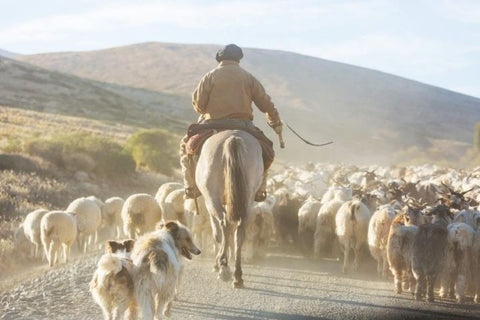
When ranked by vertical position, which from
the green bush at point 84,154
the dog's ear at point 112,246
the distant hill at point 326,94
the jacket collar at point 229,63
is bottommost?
the dog's ear at point 112,246

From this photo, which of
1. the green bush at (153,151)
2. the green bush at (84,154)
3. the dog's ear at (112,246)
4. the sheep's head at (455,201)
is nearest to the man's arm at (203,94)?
the dog's ear at (112,246)

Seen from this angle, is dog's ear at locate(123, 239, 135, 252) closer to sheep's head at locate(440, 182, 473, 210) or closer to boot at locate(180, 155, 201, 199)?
boot at locate(180, 155, 201, 199)

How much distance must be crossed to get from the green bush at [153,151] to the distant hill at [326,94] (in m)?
34.8

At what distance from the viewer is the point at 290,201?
16.6m

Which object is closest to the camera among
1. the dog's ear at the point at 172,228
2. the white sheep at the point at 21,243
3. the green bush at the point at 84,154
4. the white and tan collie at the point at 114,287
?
the white and tan collie at the point at 114,287

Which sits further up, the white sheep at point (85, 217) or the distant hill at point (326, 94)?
the distant hill at point (326, 94)

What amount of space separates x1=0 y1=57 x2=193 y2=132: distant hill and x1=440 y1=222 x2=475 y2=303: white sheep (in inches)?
1874

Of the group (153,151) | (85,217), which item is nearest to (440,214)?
(85,217)

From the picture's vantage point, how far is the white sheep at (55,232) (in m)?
12.9

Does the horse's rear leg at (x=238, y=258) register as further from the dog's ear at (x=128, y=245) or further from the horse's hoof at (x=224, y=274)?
the dog's ear at (x=128, y=245)

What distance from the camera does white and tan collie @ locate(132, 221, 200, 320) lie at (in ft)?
22.9

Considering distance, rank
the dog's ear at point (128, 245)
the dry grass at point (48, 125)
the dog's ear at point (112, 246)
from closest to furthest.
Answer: the dog's ear at point (112, 246), the dog's ear at point (128, 245), the dry grass at point (48, 125)

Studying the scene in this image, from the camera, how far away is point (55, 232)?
1295 cm

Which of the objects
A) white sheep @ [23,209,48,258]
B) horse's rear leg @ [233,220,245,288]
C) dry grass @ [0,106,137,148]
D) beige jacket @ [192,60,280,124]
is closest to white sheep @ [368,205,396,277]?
beige jacket @ [192,60,280,124]
